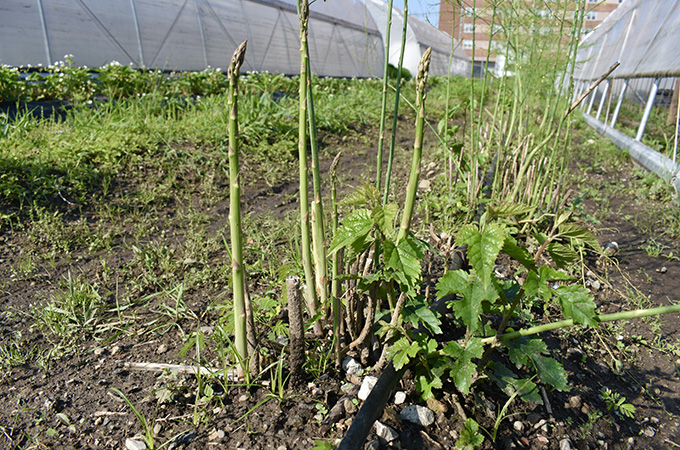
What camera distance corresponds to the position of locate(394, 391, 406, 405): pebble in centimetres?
124

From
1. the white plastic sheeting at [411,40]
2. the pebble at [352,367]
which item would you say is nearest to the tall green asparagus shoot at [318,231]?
the pebble at [352,367]

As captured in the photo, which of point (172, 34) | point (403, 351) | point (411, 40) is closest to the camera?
point (403, 351)

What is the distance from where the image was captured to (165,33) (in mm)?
7992

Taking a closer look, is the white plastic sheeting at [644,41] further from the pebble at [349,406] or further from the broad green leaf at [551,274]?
the pebble at [349,406]

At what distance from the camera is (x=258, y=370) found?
126 cm

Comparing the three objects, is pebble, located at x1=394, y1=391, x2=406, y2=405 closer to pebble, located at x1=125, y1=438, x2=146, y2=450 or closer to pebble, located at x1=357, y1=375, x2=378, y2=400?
pebble, located at x1=357, y1=375, x2=378, y2=400

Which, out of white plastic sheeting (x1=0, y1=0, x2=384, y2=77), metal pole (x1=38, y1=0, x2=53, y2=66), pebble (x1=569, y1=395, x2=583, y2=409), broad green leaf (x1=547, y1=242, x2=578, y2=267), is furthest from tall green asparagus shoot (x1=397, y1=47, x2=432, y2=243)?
metal pole (x1=38, y1=0, x2=53, y2=66)

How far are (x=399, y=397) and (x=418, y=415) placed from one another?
8 centimetres

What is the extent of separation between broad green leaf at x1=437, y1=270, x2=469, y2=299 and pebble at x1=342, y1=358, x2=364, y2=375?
0.48 metres

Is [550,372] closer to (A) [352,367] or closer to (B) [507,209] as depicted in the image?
(B) [507,209]

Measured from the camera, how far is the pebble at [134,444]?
1080mm

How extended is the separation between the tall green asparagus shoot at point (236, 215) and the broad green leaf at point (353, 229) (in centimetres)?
26

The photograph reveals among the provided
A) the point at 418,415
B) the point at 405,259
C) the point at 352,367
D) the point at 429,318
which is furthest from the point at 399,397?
the point at 405,259

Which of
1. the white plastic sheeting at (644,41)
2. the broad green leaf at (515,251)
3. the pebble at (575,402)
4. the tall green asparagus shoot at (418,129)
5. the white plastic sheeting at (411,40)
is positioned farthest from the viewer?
the white plastic sheeting at (411,40)
